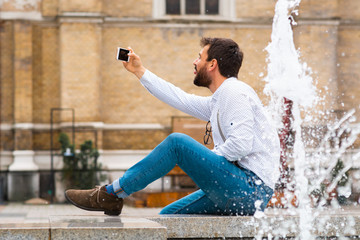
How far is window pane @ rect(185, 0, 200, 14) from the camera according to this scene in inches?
666

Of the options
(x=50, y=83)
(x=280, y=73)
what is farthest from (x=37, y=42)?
(x=280, y=73)

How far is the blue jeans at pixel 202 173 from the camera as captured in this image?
4.41m

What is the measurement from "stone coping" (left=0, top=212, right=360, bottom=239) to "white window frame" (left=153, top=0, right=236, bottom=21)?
483 inches

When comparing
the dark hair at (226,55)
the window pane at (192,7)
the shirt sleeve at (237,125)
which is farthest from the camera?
the window pane at (192,7)

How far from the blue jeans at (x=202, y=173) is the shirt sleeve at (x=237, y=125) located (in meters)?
0.09

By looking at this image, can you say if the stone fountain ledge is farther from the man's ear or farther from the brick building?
the brick building

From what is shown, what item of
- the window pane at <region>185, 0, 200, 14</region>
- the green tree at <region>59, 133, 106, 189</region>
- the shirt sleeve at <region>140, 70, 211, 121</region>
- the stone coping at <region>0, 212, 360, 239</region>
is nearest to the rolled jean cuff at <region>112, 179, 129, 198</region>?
the stone coping at <region>0, 212, 360, 239</region>

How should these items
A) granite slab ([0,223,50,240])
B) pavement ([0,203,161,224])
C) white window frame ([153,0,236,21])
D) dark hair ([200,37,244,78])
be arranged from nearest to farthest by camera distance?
granite slab ([0,223,50,240]) → dark hair ([200,37,244,78]) → pavement ([0,203,161,224]) → white window frame ([153,0,236,21])

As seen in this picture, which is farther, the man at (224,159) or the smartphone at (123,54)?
the smartphone at (123,54)

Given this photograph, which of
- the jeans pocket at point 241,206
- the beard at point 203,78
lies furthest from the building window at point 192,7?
the jeans pocket at point 241,206

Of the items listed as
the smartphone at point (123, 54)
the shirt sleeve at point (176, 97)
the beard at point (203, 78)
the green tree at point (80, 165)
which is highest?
the smartphone at point (123, 54)

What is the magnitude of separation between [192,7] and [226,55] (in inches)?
491

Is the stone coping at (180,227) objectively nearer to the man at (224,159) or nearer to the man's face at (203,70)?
the man at (224,159)

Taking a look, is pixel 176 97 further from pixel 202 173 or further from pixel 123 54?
pixel 202 173
